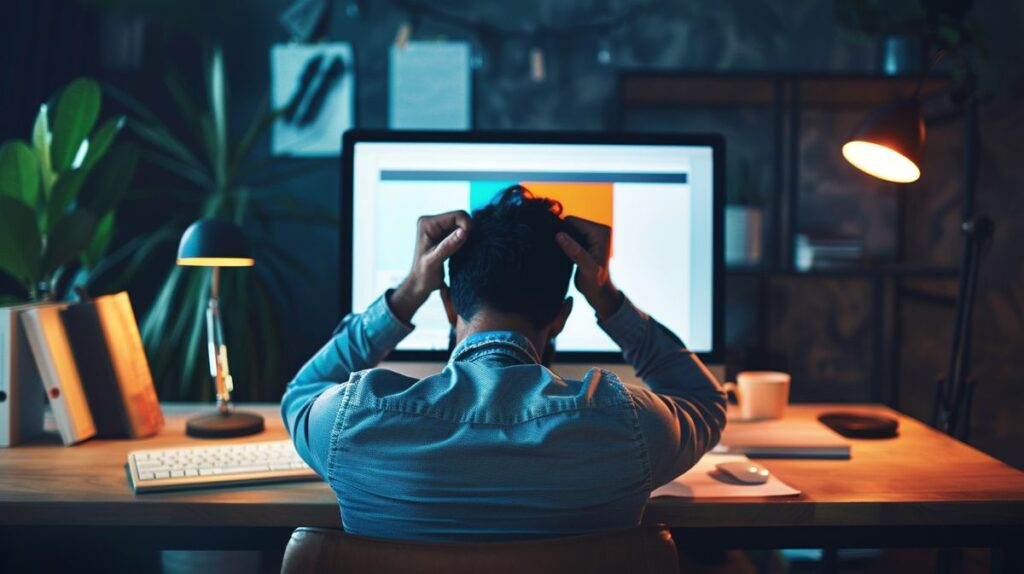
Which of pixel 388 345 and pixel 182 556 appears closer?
pixel 388 345

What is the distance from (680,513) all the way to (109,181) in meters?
1.23

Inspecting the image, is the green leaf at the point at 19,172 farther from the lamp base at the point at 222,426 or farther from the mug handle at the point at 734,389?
the mug handle at the point at 734,389

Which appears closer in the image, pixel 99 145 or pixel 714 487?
pixel 714 487

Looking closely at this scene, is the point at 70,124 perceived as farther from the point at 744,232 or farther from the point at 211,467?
the point at 744,232

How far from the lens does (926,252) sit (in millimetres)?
2734

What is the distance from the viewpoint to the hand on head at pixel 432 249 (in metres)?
0.96

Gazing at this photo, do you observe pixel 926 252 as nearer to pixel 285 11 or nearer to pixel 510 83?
pixel 510 83

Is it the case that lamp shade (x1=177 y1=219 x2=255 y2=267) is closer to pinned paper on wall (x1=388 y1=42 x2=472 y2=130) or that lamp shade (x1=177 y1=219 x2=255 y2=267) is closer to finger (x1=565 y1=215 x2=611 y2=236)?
finger (x1=565 y1=215 x2=611 y2=236)

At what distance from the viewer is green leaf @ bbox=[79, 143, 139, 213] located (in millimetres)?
1554

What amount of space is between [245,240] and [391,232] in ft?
0.84

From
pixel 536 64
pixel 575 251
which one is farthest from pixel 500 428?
pixel 536 64

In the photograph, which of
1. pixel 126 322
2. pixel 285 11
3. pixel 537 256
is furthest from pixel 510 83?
pixel 537 256

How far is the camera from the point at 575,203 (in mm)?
1316

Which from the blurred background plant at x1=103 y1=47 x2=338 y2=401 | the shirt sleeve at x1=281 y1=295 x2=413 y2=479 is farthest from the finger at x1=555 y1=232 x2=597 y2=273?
the blurred background plant at x1=103 y1=47 x2=338 y2=401
